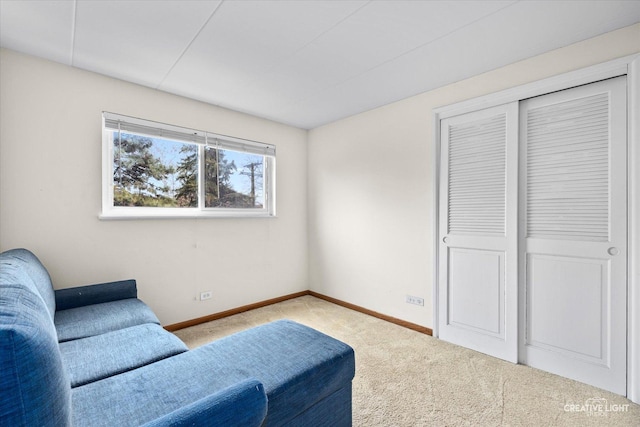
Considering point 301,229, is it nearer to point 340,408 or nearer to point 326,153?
point 326,153

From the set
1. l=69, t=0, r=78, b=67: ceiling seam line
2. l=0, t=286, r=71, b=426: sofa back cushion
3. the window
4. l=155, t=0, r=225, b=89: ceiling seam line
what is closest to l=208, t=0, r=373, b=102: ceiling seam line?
l=155, t=0, r=225, b=89: ceiling seam line

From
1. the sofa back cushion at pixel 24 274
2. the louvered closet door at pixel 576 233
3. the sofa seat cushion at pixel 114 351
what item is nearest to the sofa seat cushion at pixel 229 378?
the sofa seat cushion at pixel 114 351

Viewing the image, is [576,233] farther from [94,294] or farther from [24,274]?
[94,294]

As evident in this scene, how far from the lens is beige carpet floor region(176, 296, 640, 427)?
1681 mm

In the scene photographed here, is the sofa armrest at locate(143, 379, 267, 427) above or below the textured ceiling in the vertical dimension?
below

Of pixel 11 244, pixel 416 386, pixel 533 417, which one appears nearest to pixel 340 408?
pixel 416 386

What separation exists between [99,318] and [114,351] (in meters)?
0.54

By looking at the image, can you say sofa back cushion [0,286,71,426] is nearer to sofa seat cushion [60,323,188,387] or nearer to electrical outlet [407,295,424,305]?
sofa seat cushion [60,323,188,387]

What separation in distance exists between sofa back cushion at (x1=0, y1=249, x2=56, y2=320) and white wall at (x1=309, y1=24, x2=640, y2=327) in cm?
274

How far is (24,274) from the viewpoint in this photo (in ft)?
4.52

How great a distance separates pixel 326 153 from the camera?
12.7 feet

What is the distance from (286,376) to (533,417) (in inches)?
62.0

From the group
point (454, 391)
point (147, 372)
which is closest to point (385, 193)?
point (454, 391)

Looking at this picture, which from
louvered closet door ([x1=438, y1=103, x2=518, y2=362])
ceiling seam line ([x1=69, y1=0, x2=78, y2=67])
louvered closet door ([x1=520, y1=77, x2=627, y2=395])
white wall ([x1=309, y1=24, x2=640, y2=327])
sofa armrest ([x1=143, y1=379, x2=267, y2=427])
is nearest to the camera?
sofa armrest ([x1=143, y1=379, x2=267, y2=427])
